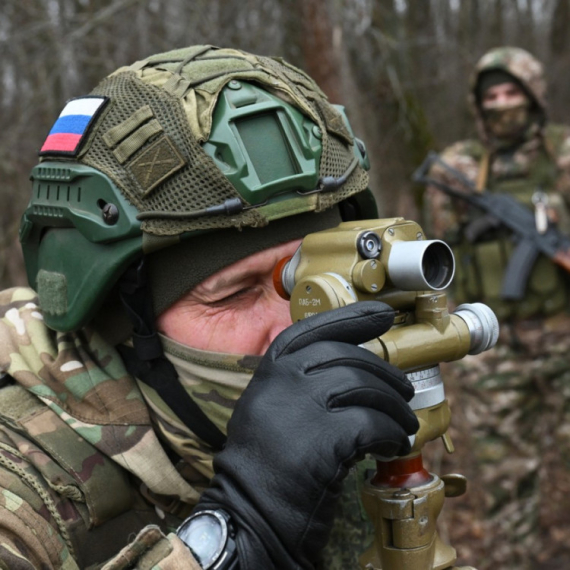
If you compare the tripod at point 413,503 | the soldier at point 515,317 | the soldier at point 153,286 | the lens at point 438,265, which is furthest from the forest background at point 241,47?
the lens at point 438,265

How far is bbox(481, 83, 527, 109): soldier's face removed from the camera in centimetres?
618

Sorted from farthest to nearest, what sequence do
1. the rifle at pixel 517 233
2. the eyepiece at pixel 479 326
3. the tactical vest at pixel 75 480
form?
the rifle at pixel 517 233 → the tactical vest at pixel 75 480 → the eyepiece at pixel 479 326

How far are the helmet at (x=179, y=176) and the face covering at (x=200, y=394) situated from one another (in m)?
0.16

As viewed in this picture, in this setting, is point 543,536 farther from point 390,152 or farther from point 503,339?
point 390,152

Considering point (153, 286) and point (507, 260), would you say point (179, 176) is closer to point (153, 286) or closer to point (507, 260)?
point (153, 286)

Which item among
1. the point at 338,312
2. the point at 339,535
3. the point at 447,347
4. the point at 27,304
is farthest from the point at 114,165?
the point at 339,535

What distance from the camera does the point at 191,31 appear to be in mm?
5281

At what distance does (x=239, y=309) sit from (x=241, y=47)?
3.85 meters

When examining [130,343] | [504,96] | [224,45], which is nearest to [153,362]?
[130,343]

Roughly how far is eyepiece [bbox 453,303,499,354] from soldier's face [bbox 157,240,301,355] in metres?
0.45

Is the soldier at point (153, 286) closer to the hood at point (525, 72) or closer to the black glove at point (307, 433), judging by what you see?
the black glove at point (307, 433)

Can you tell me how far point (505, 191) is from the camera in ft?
19.6

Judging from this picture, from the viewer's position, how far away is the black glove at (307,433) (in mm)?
1504

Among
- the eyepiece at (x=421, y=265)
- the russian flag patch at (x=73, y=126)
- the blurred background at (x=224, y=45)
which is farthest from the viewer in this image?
the blurred background at (x=224, y=45)
